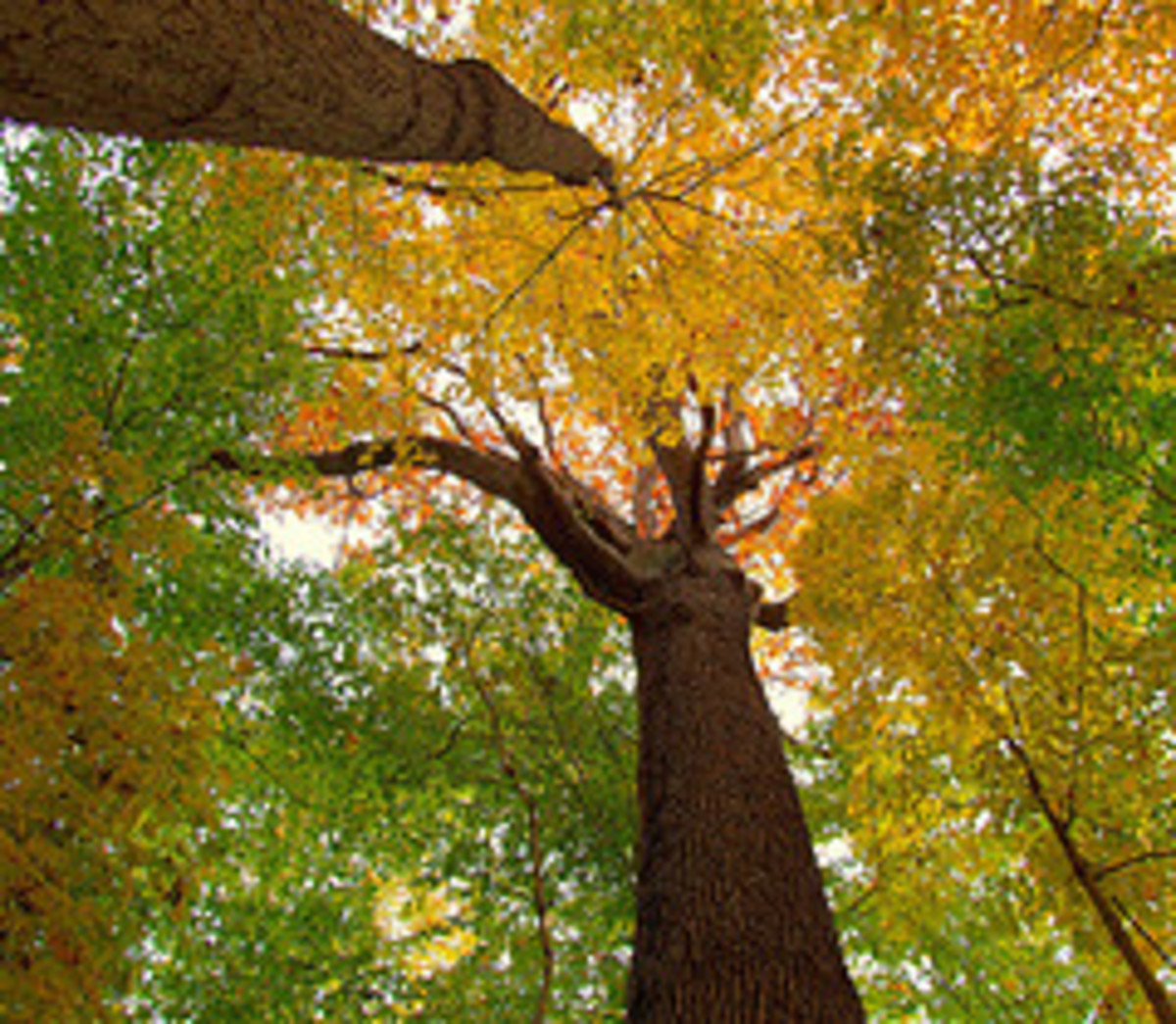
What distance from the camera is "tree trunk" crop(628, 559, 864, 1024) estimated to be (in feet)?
7.60

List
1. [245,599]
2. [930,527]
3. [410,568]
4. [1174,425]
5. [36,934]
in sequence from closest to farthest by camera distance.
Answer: [36,934], [1174,425], [930,527], [245,599], [410,568]

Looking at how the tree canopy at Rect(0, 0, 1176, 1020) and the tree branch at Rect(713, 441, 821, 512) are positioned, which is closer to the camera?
the tree canopy at Rect(0, 0, 1176, 1020)

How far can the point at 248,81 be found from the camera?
1848 millimetres

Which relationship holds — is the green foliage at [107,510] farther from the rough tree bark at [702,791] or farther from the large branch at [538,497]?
the large branch at [538,497]

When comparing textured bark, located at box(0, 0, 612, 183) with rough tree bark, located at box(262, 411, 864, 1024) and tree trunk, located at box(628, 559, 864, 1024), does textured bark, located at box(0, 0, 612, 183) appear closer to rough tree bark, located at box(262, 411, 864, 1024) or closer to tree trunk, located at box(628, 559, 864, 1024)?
rough tree bark, located at box(262, 411, 864, 1024)

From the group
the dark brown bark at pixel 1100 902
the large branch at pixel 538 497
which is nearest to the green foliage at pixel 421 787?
the large branch at pixel 538 497

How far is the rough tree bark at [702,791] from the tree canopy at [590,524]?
12cm

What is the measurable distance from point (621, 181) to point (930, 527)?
2736 mm

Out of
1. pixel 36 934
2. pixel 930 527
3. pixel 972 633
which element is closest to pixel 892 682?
pixel 972 633

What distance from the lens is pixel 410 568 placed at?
607cm

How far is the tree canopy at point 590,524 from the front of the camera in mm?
2572

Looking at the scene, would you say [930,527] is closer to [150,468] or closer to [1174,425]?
[1174,425]

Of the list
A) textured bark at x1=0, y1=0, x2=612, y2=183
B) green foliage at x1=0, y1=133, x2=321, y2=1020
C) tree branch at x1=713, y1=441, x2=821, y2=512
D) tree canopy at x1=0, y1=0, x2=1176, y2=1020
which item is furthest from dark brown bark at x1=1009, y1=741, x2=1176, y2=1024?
tree branch at x1=713, y1=441, x2=821, y2=512

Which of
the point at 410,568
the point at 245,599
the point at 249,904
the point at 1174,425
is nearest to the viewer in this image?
the point at 1174,425
